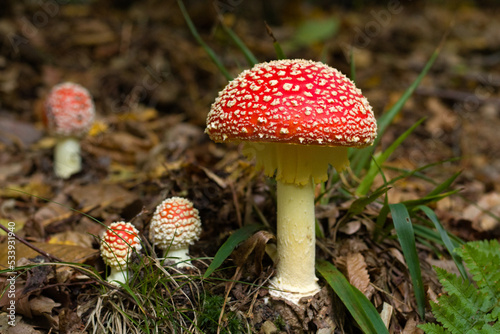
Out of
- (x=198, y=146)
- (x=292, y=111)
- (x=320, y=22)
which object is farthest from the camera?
(x=320, y=22)

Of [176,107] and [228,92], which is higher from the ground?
[228,92]

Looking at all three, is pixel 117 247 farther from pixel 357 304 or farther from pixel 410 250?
pixel 410 250

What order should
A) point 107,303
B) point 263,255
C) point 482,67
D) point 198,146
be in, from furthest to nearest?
point 482,67 < point 198,146 < point 263,255 < point 107,303

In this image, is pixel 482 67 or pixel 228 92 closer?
pixel 228 92

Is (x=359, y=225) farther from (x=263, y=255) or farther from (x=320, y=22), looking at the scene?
(x=320, y=22)

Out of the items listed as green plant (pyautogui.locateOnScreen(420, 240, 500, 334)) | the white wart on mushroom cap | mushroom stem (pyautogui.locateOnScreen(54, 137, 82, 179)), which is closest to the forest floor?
mushroom stem (pyautogui.locateOnScreen(54, 137, 82, 179))

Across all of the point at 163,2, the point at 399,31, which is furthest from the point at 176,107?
the point at 399,31
